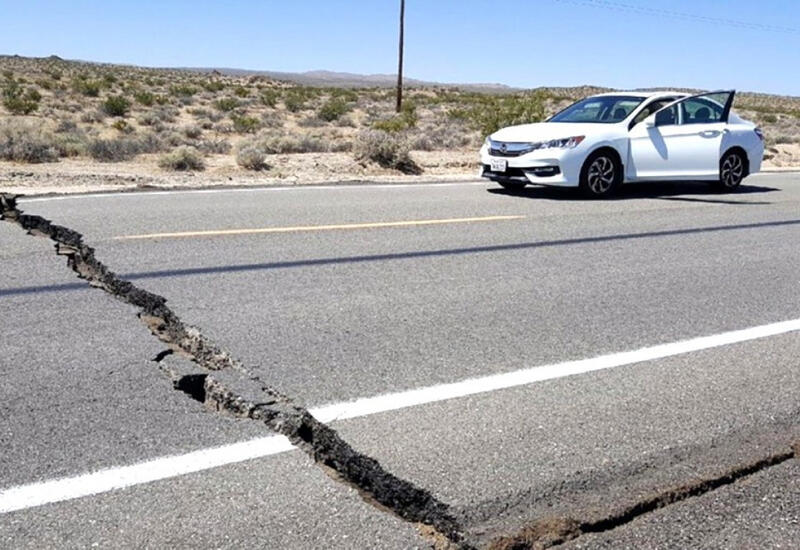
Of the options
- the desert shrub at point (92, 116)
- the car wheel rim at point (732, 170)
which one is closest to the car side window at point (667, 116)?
the car wheel rim at point (732, 170)

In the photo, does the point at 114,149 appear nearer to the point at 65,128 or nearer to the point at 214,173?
the point at 214,173

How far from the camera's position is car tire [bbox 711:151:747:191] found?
558 inches

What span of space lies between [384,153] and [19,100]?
2086cm

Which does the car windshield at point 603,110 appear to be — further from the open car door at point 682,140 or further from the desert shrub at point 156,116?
the desert shrub at point 156,116

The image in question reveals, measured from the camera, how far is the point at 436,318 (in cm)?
588

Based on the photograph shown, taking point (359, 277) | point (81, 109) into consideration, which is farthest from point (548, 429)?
point (81, 109)

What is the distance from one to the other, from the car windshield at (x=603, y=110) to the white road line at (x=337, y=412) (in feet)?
24.5

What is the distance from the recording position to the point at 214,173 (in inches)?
580

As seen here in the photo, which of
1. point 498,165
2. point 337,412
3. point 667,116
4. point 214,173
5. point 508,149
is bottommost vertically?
point 337,412

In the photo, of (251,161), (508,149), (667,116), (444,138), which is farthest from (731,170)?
(444,138)

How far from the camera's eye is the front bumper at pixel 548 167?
1208 centimetres

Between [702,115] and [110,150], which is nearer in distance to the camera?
[702,115]

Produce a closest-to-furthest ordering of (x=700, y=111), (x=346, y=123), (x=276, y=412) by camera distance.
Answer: (x=276, y=412)
(x=700, y=111)
(x=346, y=123)

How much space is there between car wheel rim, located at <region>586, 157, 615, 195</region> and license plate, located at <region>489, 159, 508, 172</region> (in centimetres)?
119
